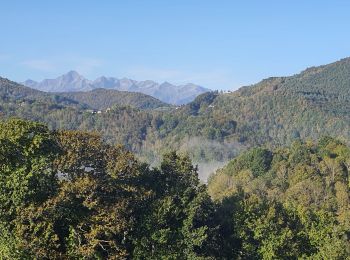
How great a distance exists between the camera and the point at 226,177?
9450 cm

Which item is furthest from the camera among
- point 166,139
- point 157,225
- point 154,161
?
point 166,139

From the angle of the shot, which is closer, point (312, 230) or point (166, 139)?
point (312, 230)

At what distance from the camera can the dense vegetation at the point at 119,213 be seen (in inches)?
1164

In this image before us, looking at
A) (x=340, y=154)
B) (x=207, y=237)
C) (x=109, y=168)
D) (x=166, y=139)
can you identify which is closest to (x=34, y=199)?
(x=109, y=168)

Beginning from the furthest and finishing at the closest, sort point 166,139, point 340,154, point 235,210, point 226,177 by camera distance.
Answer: point 166,139
point 226,177
point 340,154
point 235,210

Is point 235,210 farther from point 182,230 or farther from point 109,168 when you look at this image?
point 109,168

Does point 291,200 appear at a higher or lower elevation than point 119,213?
lower

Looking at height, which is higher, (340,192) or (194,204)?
(194,204)

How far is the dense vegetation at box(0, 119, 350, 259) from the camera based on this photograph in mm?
29578

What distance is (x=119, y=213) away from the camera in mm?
32125

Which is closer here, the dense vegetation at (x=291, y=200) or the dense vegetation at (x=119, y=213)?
the dense vegetation at (x=119, y=213)

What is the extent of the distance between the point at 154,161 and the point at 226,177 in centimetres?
7319

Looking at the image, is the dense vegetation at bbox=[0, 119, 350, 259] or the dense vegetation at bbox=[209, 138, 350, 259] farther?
the dense vegetation at bbox=[209, 138, 350, 259]

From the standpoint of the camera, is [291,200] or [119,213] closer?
[119,213]
